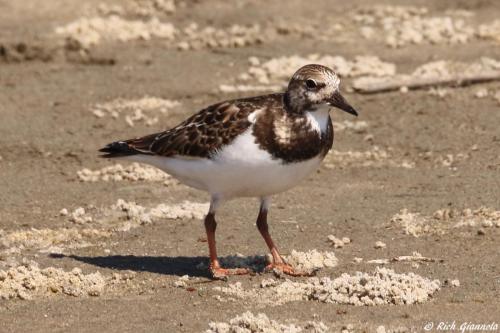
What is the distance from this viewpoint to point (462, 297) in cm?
921

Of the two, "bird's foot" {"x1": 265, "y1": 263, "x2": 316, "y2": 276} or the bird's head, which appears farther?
"bird's foot" {"x1": 265, "y1": 263, "x2": 316, "y2": 276}

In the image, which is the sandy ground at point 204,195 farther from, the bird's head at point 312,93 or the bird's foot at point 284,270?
the bird's head at point 312,93

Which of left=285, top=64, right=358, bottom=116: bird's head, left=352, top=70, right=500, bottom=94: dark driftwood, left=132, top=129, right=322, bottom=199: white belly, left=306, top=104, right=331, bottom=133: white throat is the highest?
left=285, top=64, right=358, bottom=116: bird's head

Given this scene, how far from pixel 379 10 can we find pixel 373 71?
3059 mm

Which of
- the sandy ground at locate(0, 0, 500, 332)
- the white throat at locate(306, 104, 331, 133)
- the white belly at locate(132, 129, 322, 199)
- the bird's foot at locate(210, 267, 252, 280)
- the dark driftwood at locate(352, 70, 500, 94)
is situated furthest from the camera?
the dark driftwood at locate(352, 70, 500, 94)

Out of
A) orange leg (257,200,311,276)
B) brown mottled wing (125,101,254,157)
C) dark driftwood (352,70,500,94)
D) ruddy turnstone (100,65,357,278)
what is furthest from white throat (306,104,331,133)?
dark driftwood (352,70,500,94)

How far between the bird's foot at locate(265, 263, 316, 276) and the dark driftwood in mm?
5999

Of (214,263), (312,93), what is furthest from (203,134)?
(214,263)

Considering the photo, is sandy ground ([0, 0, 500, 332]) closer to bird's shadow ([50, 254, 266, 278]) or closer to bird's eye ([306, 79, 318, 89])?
bird's shadow ([50, 254, 266, 278])

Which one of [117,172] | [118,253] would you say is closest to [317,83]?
[118,253]

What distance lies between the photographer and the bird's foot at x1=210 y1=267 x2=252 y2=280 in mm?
9984

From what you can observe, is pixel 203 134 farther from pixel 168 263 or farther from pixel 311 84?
pixel 168 263

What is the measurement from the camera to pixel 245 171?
958 centimetres

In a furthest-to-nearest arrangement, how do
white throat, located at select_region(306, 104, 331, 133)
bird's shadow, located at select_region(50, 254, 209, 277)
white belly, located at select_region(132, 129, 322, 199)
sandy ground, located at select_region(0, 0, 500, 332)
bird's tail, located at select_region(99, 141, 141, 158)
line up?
1. bird's tail, located at select_region(99, 141, 141, 158)
2. bird's shadow, located at select_region(50, 254, 209, 277)
3. white throat, located at select_region(306, 104, 331, 133)
4. white belly, located at select_region(132, 129, 322, 199)
5. sandy ground, located at select_region(0, 0, 500, 332)
